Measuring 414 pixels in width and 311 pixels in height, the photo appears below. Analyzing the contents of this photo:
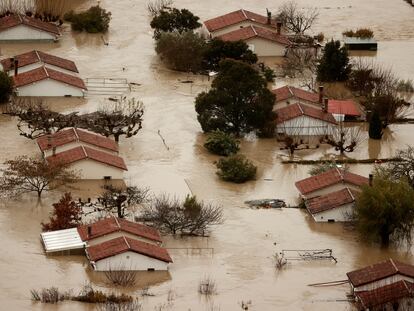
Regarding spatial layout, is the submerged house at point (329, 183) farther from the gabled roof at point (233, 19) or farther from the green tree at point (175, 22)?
the green tree at point (175, 22)

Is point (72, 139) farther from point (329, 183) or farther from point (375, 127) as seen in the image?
point (375, 127)

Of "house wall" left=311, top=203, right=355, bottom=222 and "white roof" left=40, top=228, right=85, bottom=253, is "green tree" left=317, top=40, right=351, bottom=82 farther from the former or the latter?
"white roof" left=40, top=228, right=85, bottom=253

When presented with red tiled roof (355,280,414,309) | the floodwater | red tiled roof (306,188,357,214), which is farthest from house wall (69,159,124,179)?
red tiled roof (355,280,414,309)

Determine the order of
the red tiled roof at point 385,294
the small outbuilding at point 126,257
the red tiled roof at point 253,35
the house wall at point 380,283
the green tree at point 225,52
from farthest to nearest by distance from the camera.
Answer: the red tiled roof at point 253,35 < the green tree at point 225,52 < the small outbuilding at point 126,257 < the house wall at point 380,283 < the red tiled roof at point 385,294

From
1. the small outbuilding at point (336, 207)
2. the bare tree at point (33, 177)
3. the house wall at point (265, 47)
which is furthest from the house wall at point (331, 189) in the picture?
the house wall at point (265, 47)

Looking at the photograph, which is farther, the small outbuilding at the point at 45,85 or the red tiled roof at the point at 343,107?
the small outbuilding at the point at 45,85

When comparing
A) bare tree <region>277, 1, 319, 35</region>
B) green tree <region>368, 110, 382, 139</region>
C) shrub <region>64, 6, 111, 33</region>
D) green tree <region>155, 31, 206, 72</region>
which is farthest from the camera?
bare tree <region>277, 1, 319, 35</region>
